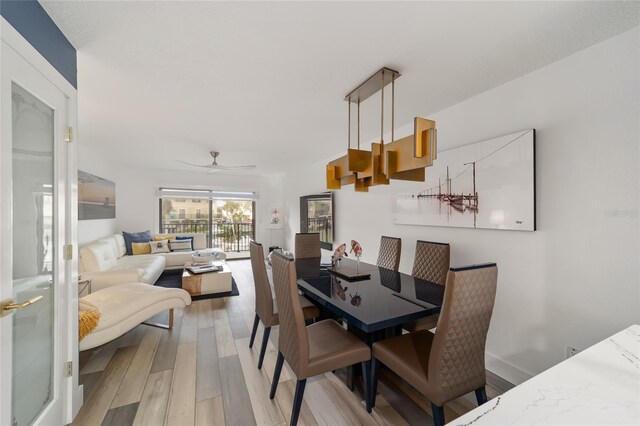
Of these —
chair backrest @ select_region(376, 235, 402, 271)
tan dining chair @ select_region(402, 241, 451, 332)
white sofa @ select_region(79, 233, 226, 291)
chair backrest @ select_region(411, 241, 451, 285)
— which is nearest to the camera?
tan dining chair @ select_region(402, 241, 451, 332)

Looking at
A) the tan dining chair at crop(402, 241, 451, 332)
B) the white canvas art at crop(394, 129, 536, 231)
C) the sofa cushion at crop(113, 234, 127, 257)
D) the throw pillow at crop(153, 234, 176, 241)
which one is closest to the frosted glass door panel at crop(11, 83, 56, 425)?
the tan dining chair at crop(402, 241, 451, 332)

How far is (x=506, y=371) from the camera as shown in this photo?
2.20m

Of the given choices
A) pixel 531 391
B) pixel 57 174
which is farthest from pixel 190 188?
pixel 531 391

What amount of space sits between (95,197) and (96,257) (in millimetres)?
1482

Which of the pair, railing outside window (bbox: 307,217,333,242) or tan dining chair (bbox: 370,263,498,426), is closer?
tan dining chair (bbox: 370,263,498,426)

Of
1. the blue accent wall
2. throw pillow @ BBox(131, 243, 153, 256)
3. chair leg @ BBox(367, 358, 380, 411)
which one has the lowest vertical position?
chair leg @ BBox(367, 358, 380, 411)

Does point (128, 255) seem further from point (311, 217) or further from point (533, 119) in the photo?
point (533, 119)

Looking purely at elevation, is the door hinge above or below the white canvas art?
below

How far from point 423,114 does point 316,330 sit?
2417 millimetres

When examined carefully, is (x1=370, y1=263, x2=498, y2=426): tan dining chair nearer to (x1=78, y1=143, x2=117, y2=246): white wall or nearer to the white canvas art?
the white canvas art

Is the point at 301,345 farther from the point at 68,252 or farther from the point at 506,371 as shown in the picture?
the point at 506,371

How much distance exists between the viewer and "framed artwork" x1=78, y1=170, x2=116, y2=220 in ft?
13.1

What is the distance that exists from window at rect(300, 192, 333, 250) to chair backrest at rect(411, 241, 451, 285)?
2.34 meters

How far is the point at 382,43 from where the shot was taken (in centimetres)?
167
